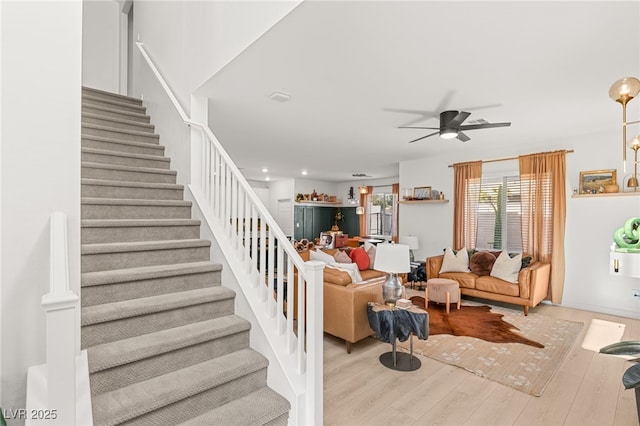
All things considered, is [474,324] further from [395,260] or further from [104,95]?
[104,95]

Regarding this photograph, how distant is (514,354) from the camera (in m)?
3.23

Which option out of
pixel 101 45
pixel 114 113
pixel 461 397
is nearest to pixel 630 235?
pixel 461 397

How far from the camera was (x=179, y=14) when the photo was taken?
355cm

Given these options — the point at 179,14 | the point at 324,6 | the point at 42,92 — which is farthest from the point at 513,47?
the point at 179,14

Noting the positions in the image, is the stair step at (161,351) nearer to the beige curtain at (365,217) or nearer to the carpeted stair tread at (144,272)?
the carpeted stair tread at (144,272)

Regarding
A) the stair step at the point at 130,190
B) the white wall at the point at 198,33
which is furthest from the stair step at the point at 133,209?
the white wall at the point at 198,33

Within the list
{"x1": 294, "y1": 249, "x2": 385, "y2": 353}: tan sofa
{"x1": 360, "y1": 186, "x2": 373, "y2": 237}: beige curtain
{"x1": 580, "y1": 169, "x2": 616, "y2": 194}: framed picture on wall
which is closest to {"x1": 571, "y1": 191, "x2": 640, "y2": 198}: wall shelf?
{"x1": 580, "y1": 169, "x2": 616, "y2": 194}: framed picture on wall

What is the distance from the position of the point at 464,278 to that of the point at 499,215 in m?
1.50

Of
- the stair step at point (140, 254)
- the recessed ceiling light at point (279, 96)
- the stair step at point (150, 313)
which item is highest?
the recessed ceiling light at point (279, 96)

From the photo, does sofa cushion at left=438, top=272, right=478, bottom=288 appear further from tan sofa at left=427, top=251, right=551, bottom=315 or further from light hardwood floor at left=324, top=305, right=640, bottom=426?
light hardwood floor at left=324, top=305, right=640, bottom=426

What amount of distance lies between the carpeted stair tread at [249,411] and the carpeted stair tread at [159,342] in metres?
0.42

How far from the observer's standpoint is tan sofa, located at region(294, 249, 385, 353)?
3229 millimetres

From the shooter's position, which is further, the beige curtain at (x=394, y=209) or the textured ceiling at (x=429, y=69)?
the beige curtain at (x=394, y=209)

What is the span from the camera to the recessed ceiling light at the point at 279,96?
127 inches
